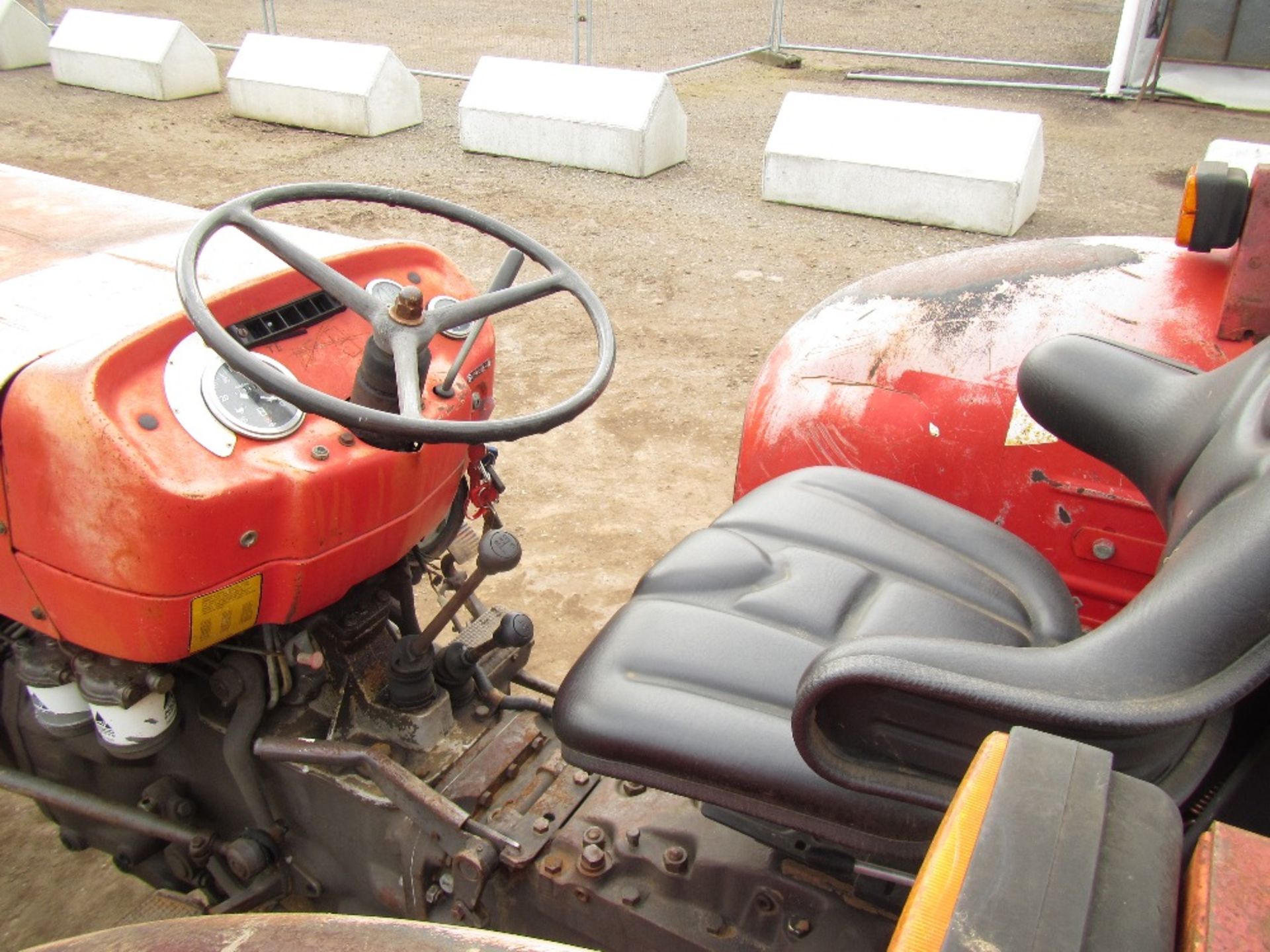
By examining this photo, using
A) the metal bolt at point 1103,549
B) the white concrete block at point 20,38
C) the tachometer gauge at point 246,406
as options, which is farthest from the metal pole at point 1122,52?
the white concrete block at point 20,38

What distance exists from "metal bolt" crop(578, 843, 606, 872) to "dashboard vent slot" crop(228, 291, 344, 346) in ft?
2.83

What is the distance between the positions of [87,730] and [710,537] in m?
1.01

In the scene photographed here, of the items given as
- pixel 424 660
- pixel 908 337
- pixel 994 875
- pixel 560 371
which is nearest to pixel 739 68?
pixel 560 371

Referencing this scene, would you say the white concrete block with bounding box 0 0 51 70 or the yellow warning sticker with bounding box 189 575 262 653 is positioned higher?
the yellow warning sticker with bounding box 189 575 262 653

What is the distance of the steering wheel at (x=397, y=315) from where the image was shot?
4.56 feet

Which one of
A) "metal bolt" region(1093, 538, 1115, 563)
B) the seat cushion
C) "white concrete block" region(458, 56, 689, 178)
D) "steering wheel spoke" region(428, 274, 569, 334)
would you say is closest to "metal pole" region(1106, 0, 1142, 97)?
"white concrete block" region(458, 56, 689, 178)

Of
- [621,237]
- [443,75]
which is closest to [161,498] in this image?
[621,237]

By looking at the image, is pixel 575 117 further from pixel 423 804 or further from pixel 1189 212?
pixel 423 804

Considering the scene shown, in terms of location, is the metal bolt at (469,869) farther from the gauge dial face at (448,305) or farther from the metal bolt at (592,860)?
the gauge dial face at (448,305)

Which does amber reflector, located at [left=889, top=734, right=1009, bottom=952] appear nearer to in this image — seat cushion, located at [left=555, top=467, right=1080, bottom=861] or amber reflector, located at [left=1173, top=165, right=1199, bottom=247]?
seat cushion, located at [left=555, top=467, right=1080, bottom=861]

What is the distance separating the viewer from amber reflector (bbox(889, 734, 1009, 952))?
27.1 inches

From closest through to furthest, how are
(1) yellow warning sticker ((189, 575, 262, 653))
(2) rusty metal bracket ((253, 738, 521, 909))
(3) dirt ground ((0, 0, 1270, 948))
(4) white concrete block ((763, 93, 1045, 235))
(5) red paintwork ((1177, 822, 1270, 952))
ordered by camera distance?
(5) red paintwork ((1177, 822, 1270, 952)), (1) yellow warning sticker ((189, 575, 262, 653)), (2) rusty metal bracket ((253, 738, 521, 909)), (3) dirt ground ((0, 0, 1270, 948)), (4) white concrete block ((763, 93, 1045, 235))

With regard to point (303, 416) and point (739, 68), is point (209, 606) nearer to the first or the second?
point (303, 416)

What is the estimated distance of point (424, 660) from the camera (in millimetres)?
1767
